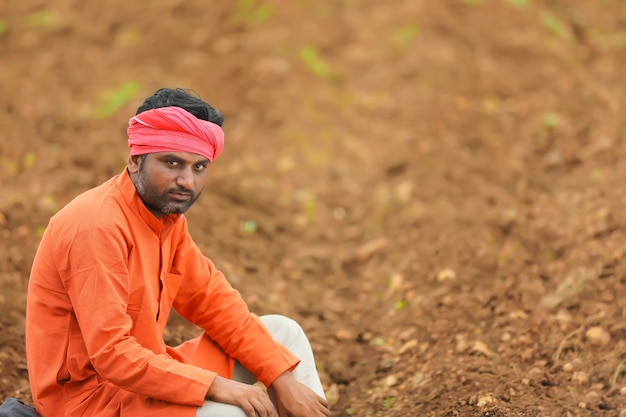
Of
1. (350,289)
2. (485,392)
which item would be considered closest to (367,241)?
(350,289)

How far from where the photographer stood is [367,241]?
6.47 metres

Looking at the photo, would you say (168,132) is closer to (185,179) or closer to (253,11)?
(185,179)

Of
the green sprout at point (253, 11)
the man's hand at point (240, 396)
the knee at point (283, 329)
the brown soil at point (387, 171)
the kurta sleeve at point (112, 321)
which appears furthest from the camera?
the green sprout at point (253, 11)

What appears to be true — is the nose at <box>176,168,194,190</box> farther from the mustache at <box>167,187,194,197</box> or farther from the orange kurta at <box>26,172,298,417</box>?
the orange kurta at <box>26,172,298,417</box>

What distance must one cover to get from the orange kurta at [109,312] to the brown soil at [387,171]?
109 cm

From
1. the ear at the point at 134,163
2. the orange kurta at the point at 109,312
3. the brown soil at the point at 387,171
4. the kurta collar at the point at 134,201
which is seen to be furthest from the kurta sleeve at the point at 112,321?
the brown soil at the point at 387,171

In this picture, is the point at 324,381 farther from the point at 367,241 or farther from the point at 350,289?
the point at 367,241

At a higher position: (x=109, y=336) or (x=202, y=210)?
(x=109, y=336)

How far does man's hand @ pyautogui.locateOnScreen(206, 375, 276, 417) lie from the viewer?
293cm

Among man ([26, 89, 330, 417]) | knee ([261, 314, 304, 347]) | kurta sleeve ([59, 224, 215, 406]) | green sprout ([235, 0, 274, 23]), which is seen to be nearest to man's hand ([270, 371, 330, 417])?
man ([26, 89, 330, 417])

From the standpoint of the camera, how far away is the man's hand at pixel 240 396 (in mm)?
2930

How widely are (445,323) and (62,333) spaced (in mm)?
2468

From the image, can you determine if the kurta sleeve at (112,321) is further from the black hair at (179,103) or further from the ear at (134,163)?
the black hair at (179,103)

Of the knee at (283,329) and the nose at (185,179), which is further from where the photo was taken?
the knee at (283,329)
